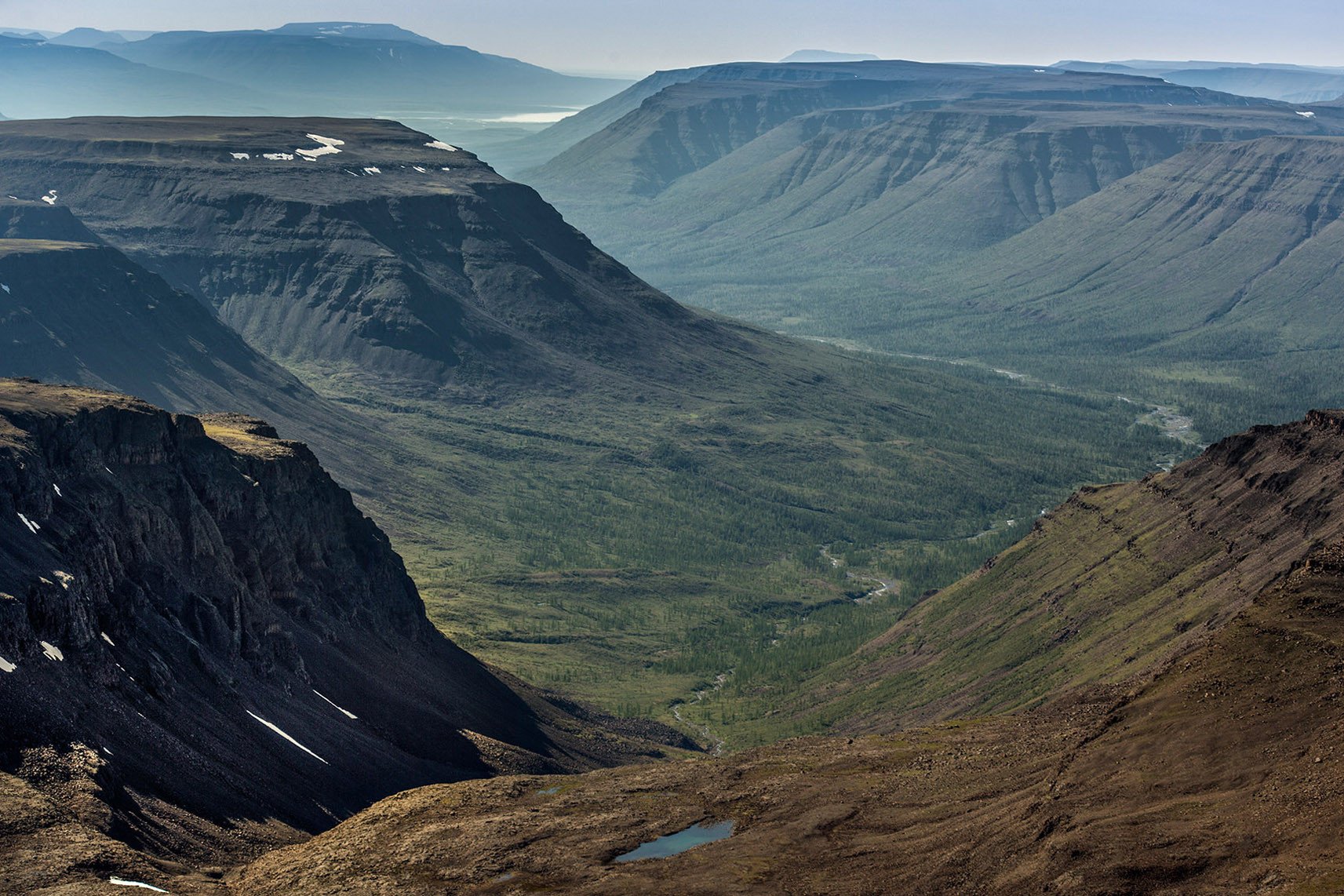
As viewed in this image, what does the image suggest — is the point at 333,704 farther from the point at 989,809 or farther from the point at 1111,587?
the point at 1111,587

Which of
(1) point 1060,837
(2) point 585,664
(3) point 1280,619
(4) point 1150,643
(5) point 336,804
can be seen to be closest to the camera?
(1) point 1060,837

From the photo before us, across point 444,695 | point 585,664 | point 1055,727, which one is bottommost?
point 585,664

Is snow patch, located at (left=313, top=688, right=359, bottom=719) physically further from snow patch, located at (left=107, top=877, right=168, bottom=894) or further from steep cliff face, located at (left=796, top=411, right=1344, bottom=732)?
steep cliff face, located at (left=796, top=411, right=1344, bottom=732)

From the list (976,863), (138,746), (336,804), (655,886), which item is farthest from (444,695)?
(976,863)

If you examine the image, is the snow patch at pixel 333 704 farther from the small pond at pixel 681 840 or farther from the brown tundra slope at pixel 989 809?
the small pond at pixel 681 840

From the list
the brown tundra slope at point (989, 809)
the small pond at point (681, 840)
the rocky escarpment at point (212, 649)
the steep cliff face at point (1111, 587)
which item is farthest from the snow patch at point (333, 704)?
the steep cliff face at point (1111, 587)

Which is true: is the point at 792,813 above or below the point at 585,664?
above

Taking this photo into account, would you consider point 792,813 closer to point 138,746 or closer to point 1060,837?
point 1060,837
